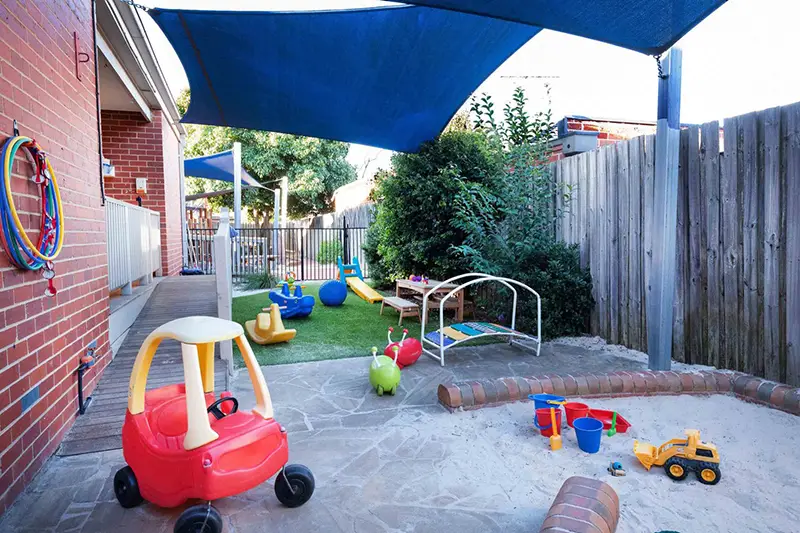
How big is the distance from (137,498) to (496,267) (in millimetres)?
4583

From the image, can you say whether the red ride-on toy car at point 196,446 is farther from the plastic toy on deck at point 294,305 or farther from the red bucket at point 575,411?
the plastic toy on deck at point 294,305

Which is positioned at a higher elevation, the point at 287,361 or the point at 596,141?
the point at 596,141

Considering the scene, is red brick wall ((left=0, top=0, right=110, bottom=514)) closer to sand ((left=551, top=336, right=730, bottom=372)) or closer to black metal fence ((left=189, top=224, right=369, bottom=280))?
sand ((left=551, top=336, right=730, bottom=372))

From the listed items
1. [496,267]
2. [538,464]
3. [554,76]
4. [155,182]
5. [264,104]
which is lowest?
[538,464]

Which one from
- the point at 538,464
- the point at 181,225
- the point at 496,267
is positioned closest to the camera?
the point at 538,464

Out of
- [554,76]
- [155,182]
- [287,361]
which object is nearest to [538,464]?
[287,361]

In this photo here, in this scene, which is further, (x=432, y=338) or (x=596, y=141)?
(x=596, y=141)

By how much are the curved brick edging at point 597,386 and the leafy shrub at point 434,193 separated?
3.35 m

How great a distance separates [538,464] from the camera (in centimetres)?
280

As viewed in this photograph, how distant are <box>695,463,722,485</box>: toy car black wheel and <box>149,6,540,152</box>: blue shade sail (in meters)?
3.96

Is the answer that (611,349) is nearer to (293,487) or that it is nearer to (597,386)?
(597,386)

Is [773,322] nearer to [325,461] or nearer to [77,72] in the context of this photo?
[325,461]

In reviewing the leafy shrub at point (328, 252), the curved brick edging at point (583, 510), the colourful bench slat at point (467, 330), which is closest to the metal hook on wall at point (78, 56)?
the colourful bench slat at point (467, 330)

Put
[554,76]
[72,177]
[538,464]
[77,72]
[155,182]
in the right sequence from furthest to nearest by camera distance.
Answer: [554,76]
[155,182]
[77,72]
[72,177]
[538,464]
